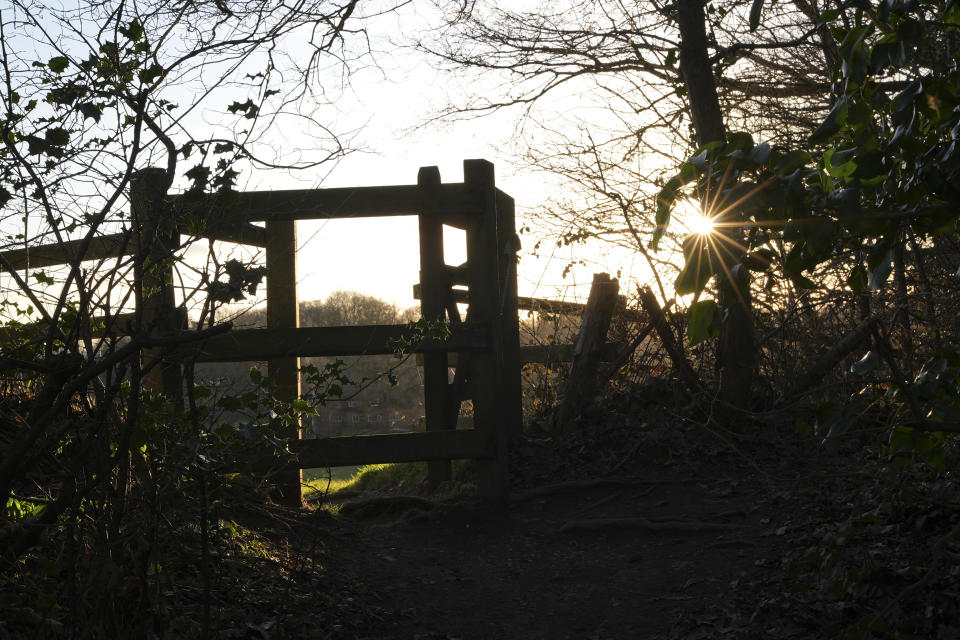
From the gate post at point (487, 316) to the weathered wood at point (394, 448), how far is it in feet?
0.36

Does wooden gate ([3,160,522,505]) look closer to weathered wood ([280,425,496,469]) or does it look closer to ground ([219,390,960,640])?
weathered wood ([280,425,496,469])

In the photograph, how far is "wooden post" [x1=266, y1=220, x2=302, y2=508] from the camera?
552 cm

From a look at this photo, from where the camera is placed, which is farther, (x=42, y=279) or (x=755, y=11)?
(x=42, y=279)

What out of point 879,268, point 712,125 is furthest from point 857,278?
point 712,125


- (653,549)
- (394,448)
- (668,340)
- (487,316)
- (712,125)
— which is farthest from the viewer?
(668,340)

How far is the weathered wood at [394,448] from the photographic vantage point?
17.3 feet

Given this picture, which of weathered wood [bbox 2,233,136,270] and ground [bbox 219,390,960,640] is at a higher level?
weathered wood [bbox 2,233,136,270]

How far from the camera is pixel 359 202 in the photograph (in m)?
5.60

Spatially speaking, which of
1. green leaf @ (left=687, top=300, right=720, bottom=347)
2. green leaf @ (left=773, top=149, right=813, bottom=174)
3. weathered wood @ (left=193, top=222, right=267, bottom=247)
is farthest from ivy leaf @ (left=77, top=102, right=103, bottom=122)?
green leaf @ (left=773, top=149, right=813, bottom=174)

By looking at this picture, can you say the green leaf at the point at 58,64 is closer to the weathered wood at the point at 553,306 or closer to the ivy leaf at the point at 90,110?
the ivy leaf at the point at 90,110

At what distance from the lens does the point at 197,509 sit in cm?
340

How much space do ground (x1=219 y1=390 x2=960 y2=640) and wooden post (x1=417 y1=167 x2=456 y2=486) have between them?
58cm

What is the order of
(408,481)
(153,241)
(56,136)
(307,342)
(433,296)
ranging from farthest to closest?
(408,481)
(433,296)
(307,342)
(153,241)
(56,136)

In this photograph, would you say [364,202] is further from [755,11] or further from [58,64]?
[755,11]
